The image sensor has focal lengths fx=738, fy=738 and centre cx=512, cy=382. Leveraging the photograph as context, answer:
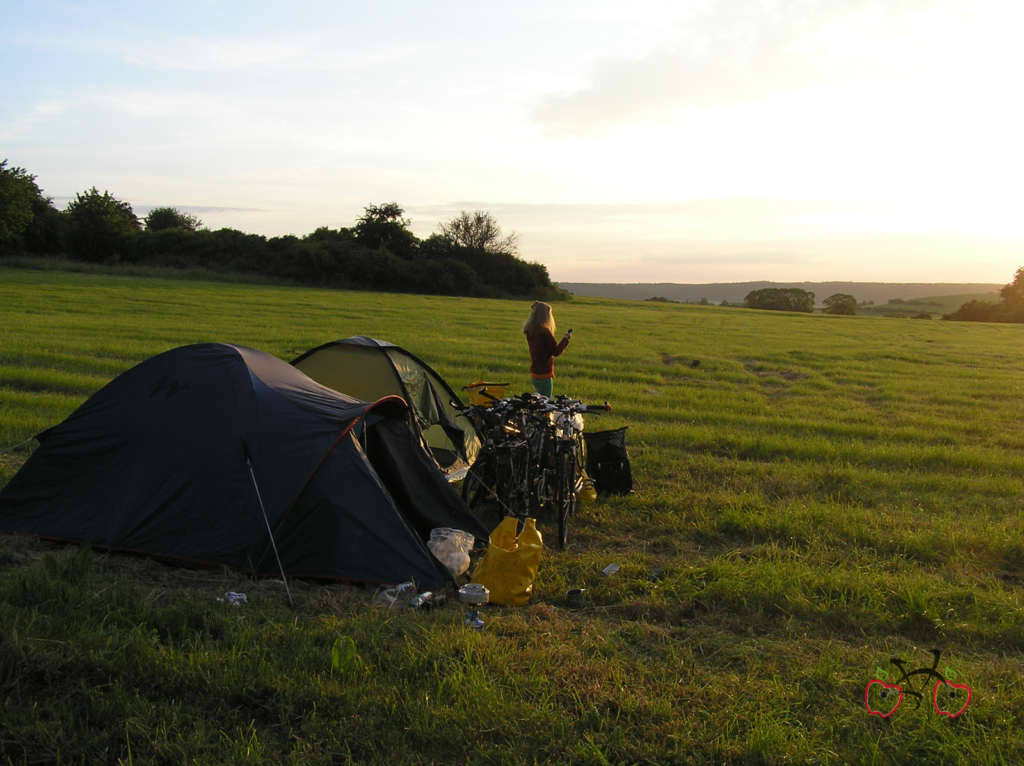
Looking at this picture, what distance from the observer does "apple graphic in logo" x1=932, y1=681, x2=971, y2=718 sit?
155 inches

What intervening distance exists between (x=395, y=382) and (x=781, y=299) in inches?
2737

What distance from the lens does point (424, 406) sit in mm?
9234

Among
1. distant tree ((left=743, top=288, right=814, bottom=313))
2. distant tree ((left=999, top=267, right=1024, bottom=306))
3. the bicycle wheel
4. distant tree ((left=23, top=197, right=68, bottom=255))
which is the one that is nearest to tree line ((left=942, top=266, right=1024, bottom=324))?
distant tree ((left=999, top=267, right=1024, bottom=306))

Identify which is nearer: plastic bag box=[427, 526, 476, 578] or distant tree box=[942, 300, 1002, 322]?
plastic bag box=[427, 526, 476, 578]

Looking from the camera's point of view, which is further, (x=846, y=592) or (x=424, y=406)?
(x=424, y=406)

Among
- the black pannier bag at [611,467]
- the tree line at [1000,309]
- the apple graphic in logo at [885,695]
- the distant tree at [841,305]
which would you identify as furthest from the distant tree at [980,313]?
the apple graphic in logo at [885,695]

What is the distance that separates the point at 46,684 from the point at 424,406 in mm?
5624

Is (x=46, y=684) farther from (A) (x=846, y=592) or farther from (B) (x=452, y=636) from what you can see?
(A) (x=846, y=592)

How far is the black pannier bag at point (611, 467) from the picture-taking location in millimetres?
8133

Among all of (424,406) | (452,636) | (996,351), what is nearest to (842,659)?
(452,636)

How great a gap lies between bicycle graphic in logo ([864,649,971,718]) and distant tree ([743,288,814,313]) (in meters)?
69.7

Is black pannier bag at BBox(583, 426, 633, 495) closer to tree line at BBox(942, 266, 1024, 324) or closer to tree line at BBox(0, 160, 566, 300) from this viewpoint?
tree line at BBox(0, 160, 566, 300)

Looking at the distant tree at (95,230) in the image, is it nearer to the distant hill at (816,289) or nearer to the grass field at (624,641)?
the grass field at (624,641)

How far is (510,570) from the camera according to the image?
550 cm
